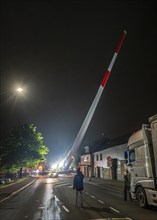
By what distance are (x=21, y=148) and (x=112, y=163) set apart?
18756 millimetres

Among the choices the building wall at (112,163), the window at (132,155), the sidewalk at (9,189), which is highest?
the building wall at (112,163)

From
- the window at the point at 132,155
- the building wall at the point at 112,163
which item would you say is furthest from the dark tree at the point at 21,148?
the window at the point at 132,155

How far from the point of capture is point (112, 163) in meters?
45.1

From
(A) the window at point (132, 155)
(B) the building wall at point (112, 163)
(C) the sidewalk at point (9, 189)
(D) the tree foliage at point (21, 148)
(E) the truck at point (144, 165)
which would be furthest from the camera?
(D) the tree foliage at point (21, 148)

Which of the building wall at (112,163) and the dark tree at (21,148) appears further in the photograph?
the dark tree at (21,148)

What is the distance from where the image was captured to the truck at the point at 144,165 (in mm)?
12352

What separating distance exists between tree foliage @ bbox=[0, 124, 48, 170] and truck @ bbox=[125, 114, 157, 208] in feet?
132

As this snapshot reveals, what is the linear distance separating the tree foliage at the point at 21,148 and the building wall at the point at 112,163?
12.1 meters

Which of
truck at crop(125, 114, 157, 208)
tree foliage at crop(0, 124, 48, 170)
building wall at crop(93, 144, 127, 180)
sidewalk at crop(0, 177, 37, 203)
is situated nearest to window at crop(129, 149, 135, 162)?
truck at crop(125, 114, 157, 208)

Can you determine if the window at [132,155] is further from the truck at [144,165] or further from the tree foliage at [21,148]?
the tree foliage at [21,148]

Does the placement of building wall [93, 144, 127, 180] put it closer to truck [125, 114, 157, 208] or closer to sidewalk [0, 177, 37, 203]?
sidewalk [0, 177, 37, 203]

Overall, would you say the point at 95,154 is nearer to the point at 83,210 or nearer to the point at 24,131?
the point at 24,131

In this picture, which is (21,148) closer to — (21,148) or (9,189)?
(21,148)

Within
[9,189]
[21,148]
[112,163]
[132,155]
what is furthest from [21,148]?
[132,155]
